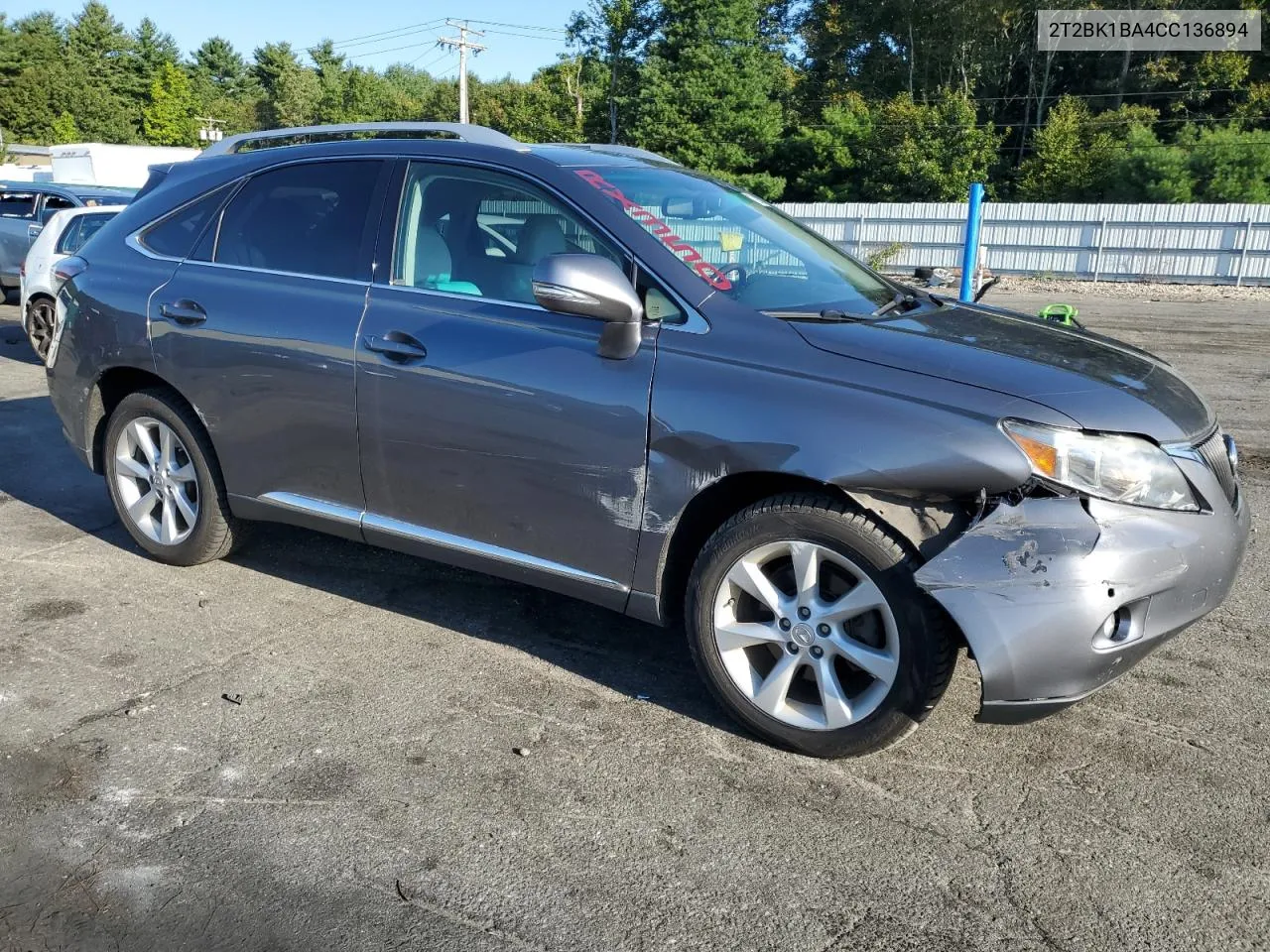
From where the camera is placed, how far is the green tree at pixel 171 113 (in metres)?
67.3

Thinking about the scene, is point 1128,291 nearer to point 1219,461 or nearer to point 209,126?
point 1219,461

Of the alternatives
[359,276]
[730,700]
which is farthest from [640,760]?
[359,276]

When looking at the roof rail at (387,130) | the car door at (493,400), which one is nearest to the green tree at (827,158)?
the roof rail at (387,130)

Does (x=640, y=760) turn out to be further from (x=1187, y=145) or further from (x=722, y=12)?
(x=722, y=12)

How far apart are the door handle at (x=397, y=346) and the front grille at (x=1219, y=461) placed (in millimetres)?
2531

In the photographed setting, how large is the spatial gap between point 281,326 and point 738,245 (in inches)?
70.7

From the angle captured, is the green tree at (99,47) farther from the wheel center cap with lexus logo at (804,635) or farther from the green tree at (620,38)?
the wheel center cap with lexus logo at (804,635)

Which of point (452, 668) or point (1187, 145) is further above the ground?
point (1187, 145)

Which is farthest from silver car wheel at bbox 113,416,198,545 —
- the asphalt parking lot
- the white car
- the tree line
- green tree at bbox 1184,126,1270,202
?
green tree at bbox 1184,126,1270,202

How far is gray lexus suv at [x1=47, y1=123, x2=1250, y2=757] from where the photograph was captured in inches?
112

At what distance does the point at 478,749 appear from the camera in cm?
329

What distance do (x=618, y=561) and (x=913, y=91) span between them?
58.1m

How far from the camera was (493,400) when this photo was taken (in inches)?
140

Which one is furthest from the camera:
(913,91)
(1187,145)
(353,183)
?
(913,91)
